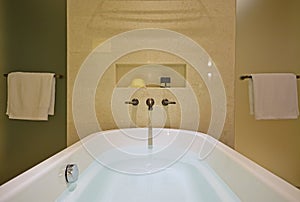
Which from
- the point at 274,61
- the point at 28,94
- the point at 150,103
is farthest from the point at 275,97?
the point at 28,94

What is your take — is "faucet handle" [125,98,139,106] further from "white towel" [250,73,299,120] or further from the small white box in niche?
"white towel" [250,73,299,120]

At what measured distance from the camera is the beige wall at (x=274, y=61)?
242 centimetres

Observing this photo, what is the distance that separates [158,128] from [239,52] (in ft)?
3.28

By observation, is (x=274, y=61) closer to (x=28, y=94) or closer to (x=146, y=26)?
(x=146, y=26)

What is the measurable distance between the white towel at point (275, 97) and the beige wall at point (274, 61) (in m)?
0.09

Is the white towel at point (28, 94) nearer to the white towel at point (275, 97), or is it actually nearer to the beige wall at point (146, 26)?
the beige wall at point (146, 26)

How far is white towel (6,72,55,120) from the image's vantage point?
242 centimetres

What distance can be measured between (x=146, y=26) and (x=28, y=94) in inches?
47.5

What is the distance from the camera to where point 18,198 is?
965mm

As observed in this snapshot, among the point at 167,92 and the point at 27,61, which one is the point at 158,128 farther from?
the point at 27,61

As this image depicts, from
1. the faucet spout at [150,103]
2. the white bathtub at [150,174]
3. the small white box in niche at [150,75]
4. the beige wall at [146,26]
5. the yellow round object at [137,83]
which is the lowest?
the white bathtub at [150,174]

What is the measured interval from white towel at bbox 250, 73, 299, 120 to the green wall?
1.75 meters

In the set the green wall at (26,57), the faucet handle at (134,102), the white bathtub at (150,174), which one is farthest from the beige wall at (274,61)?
the green wall at (26,57)

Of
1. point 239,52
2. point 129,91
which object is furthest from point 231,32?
point 129,91
